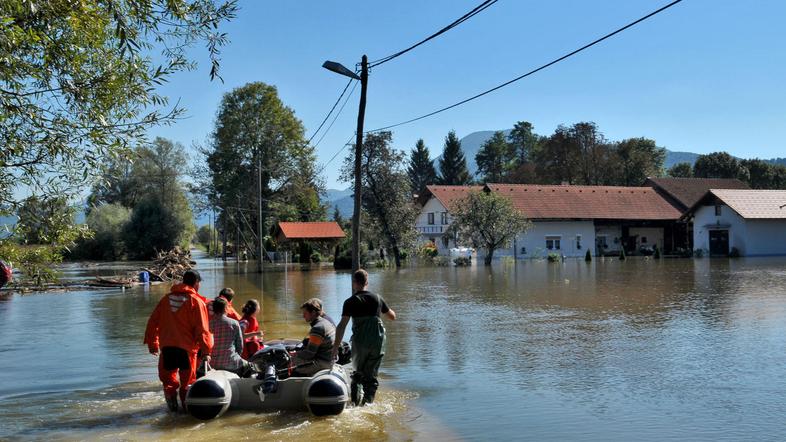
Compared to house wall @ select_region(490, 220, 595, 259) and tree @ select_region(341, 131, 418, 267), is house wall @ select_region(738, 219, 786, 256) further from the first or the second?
tree @ select_region(341, 131, 418, 267)

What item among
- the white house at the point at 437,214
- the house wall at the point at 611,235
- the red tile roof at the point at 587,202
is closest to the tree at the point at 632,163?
the red tile roof at the point at 587,202

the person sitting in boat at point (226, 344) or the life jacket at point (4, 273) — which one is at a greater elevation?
the life jacket at point (4, 273)

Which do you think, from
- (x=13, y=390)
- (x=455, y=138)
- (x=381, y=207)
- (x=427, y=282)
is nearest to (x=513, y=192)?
(x=381, y=207)

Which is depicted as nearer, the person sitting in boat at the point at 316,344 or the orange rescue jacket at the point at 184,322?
the orange rescue jacket at the point at 184,322

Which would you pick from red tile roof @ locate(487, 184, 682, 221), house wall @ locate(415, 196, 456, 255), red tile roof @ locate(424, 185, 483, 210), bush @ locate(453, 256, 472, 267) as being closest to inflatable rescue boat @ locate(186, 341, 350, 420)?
bush @ locate(453, 256, 472, 267)

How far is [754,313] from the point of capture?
18109 mm

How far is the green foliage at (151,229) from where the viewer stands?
2862 inches

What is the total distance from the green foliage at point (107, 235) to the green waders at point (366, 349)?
70925 millimetres

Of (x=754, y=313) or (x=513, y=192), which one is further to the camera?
(x=513, y=192)

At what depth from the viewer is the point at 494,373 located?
37.9 ft

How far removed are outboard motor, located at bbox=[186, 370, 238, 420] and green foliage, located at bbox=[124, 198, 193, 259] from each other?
6645 centimetres

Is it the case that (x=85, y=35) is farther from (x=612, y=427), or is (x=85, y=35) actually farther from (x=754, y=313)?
(x=754, y=313)

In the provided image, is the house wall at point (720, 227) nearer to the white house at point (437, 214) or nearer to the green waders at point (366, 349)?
the white house at point (437, 214)

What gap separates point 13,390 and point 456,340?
8.21 metres
